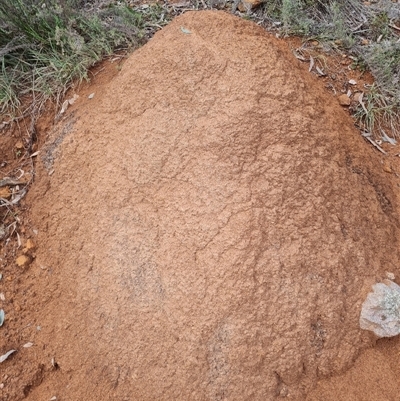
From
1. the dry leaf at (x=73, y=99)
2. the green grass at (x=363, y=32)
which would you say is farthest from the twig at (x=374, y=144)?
the dry leaf at (x=73, y=99)

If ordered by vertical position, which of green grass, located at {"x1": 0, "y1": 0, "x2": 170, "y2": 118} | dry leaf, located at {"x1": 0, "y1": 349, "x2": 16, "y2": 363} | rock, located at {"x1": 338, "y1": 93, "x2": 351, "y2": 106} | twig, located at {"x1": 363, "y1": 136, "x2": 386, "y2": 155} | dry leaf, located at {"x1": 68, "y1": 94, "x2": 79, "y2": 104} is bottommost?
twig, located at {"x1": 363, "y1": 136, "x2": 386, "y2": 155}

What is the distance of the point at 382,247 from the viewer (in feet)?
6.70

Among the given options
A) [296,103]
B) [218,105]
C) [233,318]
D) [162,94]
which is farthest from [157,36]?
[233,318]

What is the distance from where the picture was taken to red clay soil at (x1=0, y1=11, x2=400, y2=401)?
71.1 inches

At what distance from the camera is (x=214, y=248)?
1.82 m

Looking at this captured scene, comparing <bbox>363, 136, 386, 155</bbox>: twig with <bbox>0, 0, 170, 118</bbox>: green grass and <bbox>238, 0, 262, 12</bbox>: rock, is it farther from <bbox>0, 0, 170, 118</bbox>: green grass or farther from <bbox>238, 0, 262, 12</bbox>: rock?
<bbox>0, 0, 170, 118</bbox>: green grass

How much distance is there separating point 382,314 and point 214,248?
0.69 metres

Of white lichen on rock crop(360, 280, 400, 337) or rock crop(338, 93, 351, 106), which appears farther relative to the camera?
rock crop(338, 93, 351, 106)

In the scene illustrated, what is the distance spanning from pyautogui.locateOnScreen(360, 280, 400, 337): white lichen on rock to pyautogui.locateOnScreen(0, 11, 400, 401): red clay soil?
4 cm

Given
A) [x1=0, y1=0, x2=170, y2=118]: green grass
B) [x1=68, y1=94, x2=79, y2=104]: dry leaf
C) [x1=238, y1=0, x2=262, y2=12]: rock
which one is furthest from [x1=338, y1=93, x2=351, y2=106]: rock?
[x1=68, y1=94, x2=79, y2=104]: dry leaf

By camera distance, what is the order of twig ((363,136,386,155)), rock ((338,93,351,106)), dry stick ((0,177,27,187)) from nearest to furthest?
dry stick ((0,177,27,187)) < twig ((363,136,386,155)) < rock ((338,93,351,106))

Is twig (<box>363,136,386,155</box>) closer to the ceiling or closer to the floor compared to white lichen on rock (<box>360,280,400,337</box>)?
closer to the floor

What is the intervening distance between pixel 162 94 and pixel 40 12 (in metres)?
1.46

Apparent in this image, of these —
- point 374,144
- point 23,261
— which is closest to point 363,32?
point 374,144
